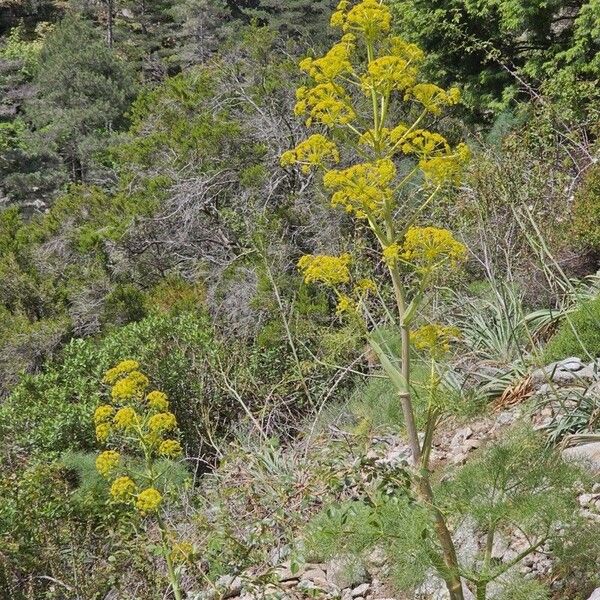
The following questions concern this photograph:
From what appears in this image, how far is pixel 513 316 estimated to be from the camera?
17.9ft

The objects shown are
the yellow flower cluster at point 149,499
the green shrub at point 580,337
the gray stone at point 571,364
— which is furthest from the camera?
the green shrub at point 580,337

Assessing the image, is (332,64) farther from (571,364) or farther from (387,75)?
(571,364)

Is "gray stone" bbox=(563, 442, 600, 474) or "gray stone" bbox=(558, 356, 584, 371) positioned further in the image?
"gray stone" bbox=(558, 356, 584, 371)

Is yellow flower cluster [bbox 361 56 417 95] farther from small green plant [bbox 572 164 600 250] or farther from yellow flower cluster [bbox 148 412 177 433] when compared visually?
small green plant [bbox 572 164 600 250]

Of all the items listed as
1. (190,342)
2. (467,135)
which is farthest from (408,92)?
(467,135)

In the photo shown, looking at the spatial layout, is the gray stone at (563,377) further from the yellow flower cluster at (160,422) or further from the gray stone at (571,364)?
the yellow flower cluster at (160,422)

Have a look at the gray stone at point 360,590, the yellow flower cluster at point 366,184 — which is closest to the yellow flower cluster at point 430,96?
the yellow flower cluster at point 366,184

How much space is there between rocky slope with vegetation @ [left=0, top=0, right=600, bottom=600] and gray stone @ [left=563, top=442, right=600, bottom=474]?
2 centimetres

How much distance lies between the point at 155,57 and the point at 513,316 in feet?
92.5

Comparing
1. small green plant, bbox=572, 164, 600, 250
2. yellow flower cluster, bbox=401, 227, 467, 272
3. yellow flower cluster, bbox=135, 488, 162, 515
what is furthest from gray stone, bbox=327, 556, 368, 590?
small green plant, bbox=572, 164, 600, 250

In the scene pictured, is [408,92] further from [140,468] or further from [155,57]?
[155,57]

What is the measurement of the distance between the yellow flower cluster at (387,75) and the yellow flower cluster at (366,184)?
273mm

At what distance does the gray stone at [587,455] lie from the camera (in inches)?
124

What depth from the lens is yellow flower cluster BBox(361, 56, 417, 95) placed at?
7.78ft
